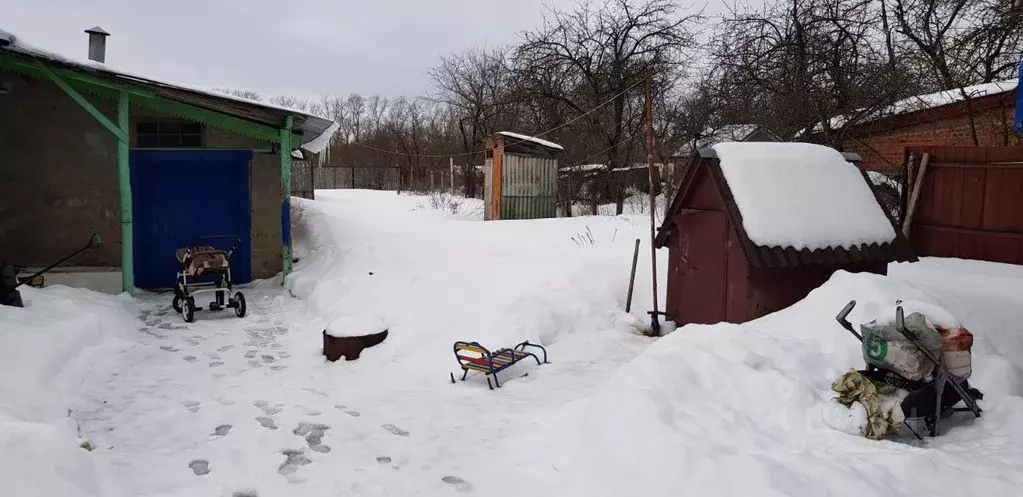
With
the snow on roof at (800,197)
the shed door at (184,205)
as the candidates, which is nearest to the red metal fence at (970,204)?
the snow on roof at (800,197)

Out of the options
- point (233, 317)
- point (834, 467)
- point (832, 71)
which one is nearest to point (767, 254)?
point (834, 467)

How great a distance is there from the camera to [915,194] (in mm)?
9695

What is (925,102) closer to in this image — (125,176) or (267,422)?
(267,422)

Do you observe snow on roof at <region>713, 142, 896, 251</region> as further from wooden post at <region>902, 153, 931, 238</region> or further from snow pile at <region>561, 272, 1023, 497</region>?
wooden post at <region>902, 153, 931, 238</region>

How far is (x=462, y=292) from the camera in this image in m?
8.21

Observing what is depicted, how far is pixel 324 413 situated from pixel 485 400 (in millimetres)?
1380

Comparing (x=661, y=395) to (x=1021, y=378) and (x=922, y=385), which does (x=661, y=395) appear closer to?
(x=922, y=385)

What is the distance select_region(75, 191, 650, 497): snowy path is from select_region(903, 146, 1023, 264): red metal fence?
5.63 meters

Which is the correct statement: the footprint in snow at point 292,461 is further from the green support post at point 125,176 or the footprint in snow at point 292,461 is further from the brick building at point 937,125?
the brick building at point 937,125

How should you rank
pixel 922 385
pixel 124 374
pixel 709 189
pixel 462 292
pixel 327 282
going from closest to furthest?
1. pixel 922 385
2. pixel 124 374
3. pixel 709 189
4. pixel 462 292
5. pixel 327 282

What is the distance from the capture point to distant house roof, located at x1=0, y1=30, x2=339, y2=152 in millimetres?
7633

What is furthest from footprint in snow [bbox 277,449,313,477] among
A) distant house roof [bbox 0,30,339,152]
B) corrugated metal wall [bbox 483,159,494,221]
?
corrugated metal wall [bbox 483,159,494,221]

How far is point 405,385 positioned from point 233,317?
3.86 metres

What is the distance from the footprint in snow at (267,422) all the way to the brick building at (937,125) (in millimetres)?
10685
